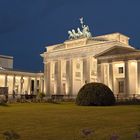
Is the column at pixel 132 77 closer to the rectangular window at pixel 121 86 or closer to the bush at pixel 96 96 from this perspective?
the rectangular window at pixel 121 86

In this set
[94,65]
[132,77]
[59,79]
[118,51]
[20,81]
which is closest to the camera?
[132,77]

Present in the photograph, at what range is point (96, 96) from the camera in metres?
31.7

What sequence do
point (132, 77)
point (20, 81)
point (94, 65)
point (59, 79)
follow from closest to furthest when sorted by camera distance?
point (132, 77) → point (94, 65) → point (59, 79) → point (20, 81)

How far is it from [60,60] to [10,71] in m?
19.0

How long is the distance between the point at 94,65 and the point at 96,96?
35697 millimetres

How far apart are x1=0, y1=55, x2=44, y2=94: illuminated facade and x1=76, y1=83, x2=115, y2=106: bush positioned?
167 ft

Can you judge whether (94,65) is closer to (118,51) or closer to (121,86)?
(118,51)

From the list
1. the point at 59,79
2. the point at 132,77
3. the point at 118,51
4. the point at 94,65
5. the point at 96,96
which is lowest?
the point at 96,96

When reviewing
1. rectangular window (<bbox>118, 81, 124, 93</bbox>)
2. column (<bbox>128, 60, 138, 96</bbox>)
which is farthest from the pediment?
rectangular window (<bbox>118, 81, 124, 93</bbox>)

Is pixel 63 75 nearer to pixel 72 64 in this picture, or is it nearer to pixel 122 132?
pixel 72 64

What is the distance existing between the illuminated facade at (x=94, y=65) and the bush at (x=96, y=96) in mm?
18128

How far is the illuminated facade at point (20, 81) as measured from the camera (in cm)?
8243

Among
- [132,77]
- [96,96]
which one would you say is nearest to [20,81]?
[132,77]

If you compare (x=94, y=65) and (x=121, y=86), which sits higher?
(x=94, y=65)
